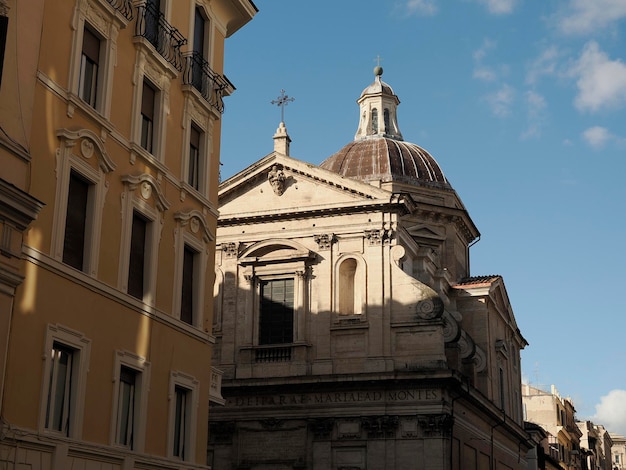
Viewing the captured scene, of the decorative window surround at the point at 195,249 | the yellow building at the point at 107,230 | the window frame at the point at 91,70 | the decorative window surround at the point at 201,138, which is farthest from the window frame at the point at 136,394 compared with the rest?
the window frame at the point at 91,70

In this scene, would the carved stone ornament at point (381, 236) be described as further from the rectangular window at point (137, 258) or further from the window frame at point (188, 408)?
the rectangular window at point (137, 258)

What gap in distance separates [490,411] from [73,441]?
2550cm

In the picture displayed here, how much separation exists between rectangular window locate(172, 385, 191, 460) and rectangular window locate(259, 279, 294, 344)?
1751 centimetres

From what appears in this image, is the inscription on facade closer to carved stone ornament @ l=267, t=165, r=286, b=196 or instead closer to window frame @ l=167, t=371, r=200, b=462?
carved stone ornament @ l=267, t=165, r=286, b=196

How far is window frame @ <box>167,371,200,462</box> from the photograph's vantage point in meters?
16.5

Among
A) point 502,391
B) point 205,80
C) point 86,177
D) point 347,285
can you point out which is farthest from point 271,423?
point 86,177

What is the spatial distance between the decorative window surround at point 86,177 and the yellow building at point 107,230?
0.09 feet

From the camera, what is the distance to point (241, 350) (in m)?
34.9

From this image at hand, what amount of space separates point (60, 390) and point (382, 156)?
34.1 meters

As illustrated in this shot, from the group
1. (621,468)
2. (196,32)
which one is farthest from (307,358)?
(621,468)

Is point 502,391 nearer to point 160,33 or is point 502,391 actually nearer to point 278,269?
point 278,269

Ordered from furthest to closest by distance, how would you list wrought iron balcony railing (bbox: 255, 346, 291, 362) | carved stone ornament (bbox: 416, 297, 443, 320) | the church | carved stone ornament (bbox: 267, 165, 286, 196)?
carved stone ornament (bbox: 267, 165, 286, 196) → wrought iron balcony railing (bbox: 255, 346, 291, 362) → carved stone ornament (bbox: 416, 297, 443, 320) → the church

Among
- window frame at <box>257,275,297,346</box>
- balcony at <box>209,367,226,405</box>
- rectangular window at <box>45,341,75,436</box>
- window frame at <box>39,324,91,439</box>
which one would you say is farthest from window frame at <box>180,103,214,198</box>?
window frame at <box>257,275,297,346</box>

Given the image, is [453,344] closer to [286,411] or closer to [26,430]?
[286,411]
